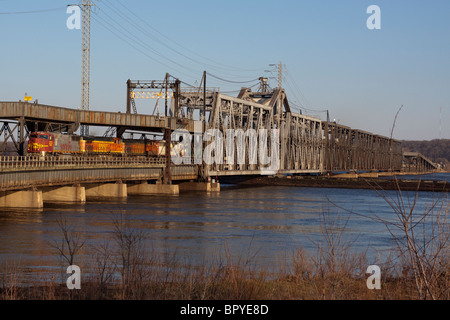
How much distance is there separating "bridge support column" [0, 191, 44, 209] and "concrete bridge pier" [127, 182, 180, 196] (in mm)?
28159

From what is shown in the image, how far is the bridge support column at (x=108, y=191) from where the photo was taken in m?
70.1

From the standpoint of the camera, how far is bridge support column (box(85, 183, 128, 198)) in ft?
230

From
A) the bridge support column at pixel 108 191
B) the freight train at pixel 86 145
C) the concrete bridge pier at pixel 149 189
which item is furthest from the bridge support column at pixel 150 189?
the bridge support column at pixel 108 191

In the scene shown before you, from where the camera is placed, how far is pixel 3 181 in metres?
46.7

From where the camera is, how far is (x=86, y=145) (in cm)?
8081

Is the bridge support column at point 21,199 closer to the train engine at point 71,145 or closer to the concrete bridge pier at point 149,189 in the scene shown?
the train engine at point 71,145

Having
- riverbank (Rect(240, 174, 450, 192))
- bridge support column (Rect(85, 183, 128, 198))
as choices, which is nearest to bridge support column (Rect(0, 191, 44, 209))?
bridge support column (Rect(85, 183, 128, 198))

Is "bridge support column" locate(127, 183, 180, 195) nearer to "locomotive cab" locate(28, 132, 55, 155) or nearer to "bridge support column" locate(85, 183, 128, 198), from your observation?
"bridge support column" locate(85, 183, 128, 198)

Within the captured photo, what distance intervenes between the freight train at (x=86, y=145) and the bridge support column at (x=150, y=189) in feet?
26.8

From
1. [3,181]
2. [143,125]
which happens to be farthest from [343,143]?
[3,181]

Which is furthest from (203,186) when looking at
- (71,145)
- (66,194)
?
(66,194)

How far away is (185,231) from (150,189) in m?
38.4

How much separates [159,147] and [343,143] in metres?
97.8

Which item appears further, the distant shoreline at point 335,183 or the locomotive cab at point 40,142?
the distant shoreline at point 335,183
